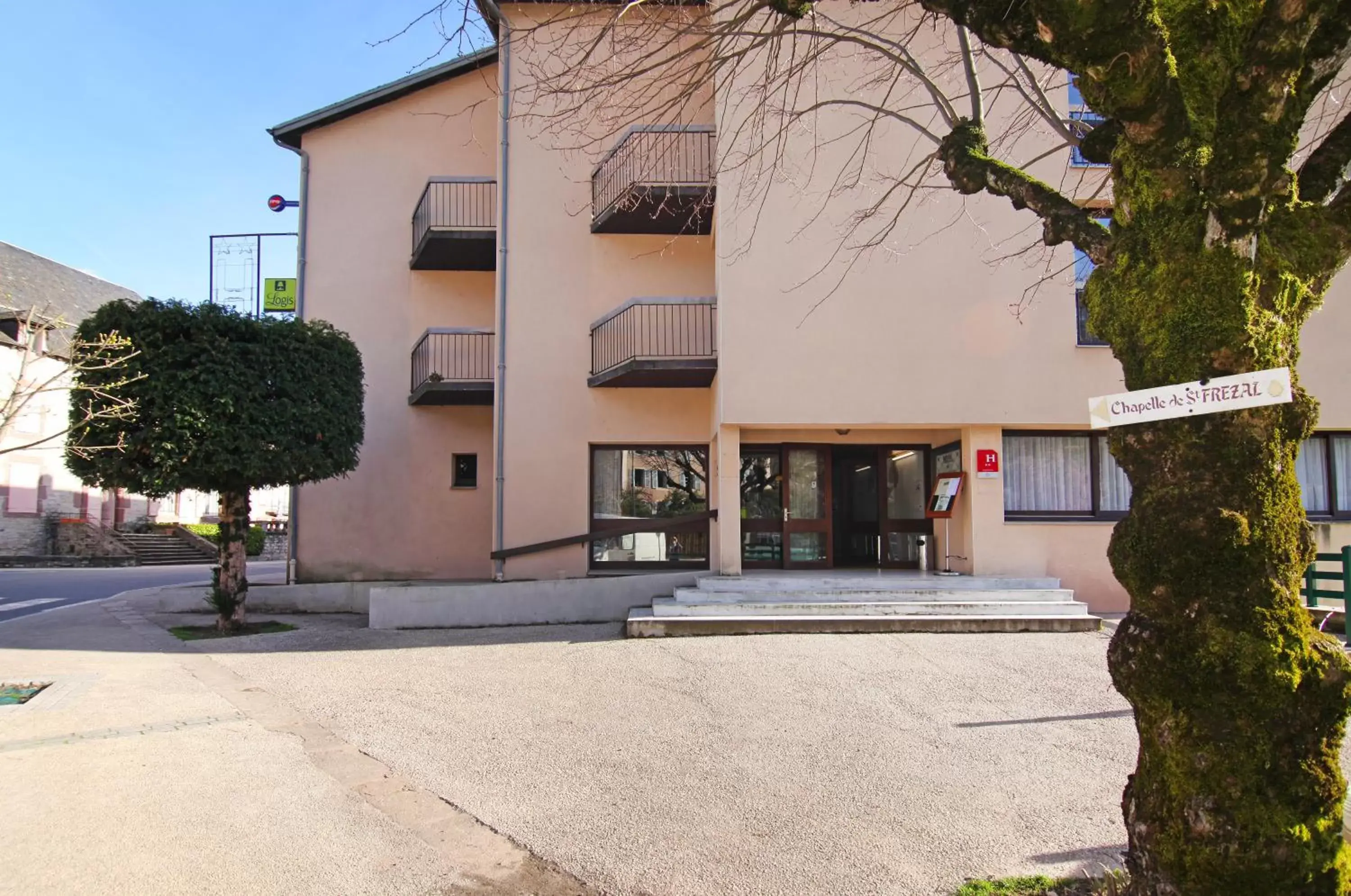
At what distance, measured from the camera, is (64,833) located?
169 inches

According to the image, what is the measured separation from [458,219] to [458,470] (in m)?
4.41

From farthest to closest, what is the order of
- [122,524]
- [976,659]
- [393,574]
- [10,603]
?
[122,524], [10,603], [393,574], [976,659]

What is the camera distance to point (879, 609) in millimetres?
10141

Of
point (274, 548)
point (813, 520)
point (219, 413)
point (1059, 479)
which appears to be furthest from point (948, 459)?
point (274, 548)

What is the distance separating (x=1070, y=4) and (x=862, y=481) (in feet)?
37.7

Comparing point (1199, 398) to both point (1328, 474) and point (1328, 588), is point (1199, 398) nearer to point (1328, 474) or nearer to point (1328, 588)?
point (1328, 588)

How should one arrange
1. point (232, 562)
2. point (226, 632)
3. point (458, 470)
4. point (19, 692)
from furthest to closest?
1. point (458, 470)
2. point (232, 562)
3. point (226, 632)
4. point (19, 692)

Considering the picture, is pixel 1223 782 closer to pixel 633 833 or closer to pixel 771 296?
pixel 633 833

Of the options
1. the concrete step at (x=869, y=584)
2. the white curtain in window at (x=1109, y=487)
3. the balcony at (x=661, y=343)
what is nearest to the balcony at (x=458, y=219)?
the balcony at (x=661, y=343)

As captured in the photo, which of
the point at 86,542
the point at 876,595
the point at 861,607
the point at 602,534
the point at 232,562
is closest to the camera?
the point at 861,607

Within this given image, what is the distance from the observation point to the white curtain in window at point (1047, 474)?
12.2m

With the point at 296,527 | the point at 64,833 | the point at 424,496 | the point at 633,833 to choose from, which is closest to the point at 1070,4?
the point at 633,833

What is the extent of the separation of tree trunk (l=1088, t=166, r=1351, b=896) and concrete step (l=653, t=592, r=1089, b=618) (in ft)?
23.4

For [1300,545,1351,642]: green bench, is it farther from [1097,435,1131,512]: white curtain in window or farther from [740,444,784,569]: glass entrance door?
[740,444,784,569]: glass entrance door
